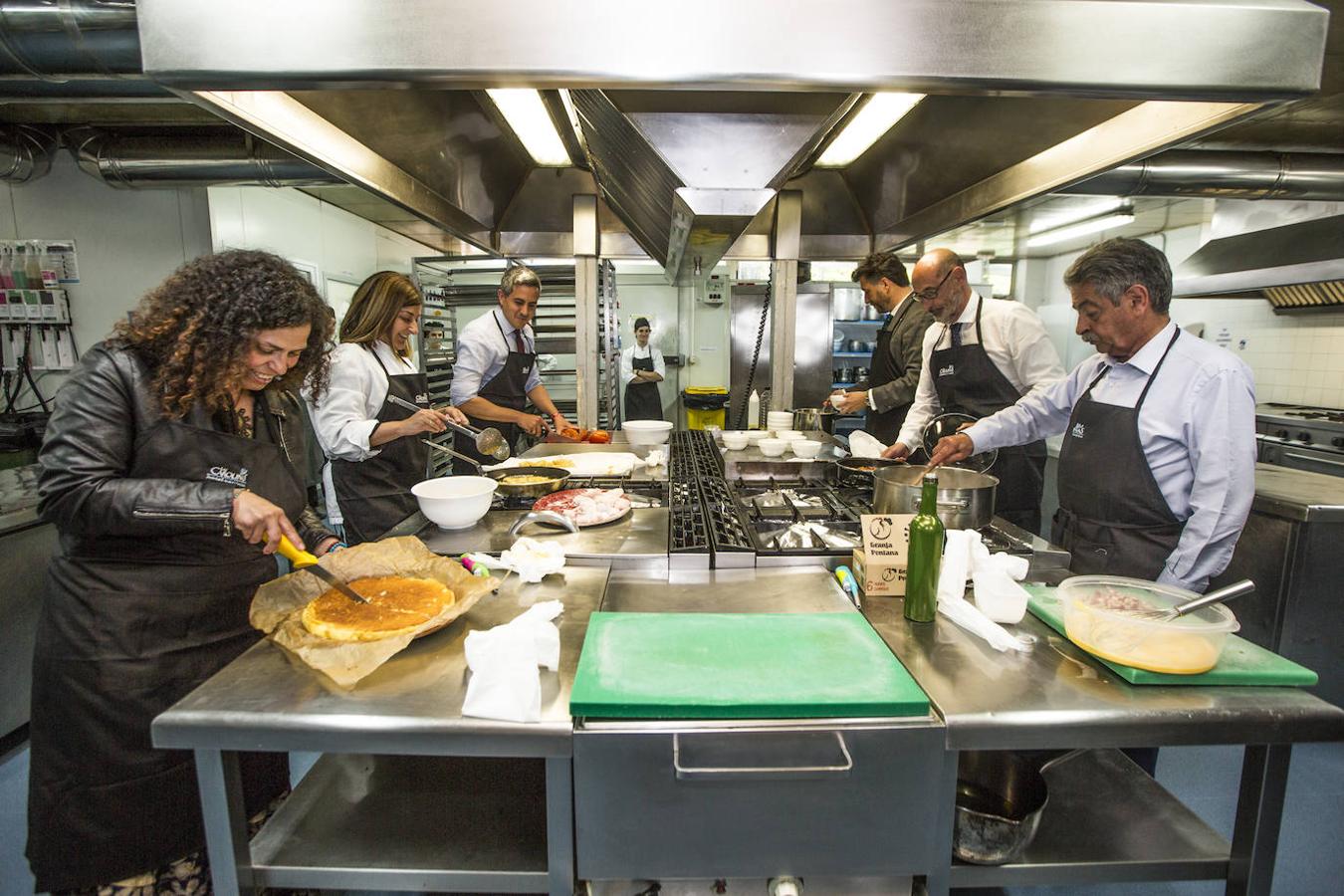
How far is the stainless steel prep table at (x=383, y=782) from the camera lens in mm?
952

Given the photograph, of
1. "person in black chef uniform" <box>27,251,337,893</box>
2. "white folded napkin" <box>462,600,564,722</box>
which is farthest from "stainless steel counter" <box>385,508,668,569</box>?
"white folded napkin" <box>462,600,564,722</box>

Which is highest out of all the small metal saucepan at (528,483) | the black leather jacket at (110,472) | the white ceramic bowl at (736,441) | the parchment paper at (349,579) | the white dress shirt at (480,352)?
the white dress shirt at (480,352)

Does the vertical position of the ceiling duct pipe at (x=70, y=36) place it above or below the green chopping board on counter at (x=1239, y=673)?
above

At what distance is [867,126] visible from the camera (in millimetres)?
3568

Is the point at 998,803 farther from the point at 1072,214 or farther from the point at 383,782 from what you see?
the point at 1072,214

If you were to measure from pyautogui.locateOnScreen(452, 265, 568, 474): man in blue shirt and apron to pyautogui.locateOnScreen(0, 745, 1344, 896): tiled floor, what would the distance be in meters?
1.81

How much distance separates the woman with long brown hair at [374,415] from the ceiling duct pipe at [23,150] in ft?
9.62

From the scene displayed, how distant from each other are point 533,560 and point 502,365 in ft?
7.86

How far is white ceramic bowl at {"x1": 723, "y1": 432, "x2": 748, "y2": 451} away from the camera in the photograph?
9.97 ft

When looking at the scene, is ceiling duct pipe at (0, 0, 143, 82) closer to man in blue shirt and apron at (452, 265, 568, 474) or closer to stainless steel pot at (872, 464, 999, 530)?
man in blue shirt and apron at (452, 265, 568, 474)

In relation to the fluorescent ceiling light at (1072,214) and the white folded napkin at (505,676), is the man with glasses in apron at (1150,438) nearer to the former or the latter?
the white folded napkin at (505,676)

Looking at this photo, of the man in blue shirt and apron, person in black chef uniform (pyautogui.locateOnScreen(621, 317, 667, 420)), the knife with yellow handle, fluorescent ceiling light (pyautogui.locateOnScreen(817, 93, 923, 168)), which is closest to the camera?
the knife with yellow handle

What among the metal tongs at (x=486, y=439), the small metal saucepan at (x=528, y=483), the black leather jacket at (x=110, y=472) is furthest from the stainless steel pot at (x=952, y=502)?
the metal tongs at (x=486, y=439)

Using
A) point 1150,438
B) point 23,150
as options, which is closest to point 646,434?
point 1150,438
